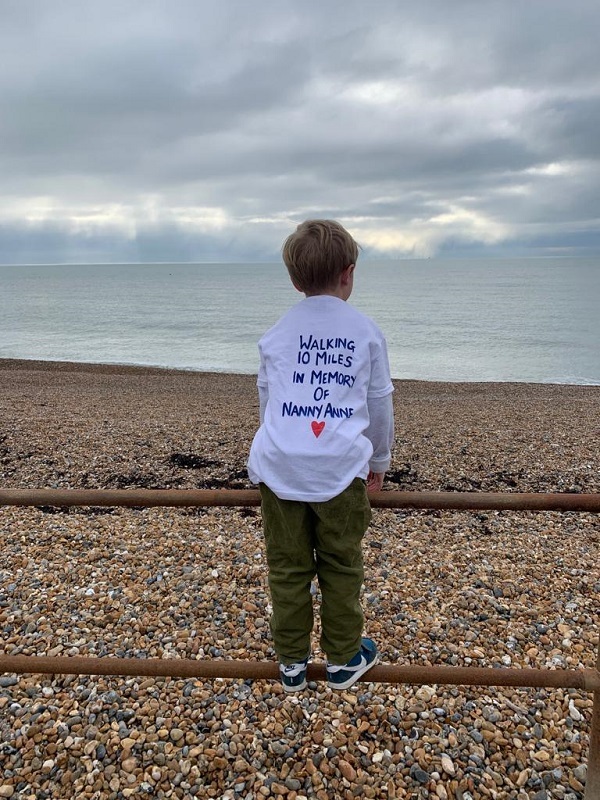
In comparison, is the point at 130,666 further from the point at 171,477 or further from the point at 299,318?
the point at 171,477

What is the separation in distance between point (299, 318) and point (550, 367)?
33619 millimetres

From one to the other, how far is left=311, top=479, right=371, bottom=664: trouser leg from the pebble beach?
0.62ft

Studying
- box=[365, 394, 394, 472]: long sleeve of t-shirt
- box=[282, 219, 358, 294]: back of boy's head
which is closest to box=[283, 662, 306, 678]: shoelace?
box=[365, 394, 394, 472]: long sleeve of t-shirt

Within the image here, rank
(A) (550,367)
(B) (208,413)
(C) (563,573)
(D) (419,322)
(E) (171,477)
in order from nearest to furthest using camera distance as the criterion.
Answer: (C) (563,573) < (E) (171,477) < (B) (208,413) < (A) (550,367) < (D) (419,322)

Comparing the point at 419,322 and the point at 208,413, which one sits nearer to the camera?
the point at 208,413

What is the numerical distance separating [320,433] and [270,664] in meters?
0.94

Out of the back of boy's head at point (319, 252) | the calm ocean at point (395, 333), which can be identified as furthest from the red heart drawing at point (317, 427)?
the calm ocean at point (395, 333)

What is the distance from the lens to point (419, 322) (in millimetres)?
57000

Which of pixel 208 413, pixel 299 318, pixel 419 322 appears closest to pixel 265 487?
pixel 299 318

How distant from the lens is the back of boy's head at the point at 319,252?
211 centimetres

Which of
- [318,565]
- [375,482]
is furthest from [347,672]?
[375,482]

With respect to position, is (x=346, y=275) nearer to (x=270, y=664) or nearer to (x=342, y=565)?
(x=342, y=565)

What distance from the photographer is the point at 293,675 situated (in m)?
2.26

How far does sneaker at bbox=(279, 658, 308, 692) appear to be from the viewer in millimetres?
2254
